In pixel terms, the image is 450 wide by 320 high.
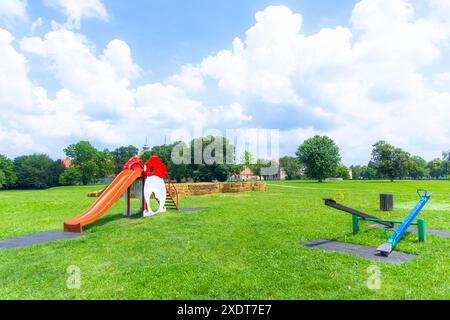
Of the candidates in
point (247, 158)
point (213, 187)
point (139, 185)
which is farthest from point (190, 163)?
point (139, 185)

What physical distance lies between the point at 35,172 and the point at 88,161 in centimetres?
1320

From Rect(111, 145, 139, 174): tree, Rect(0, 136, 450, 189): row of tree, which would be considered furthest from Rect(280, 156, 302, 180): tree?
Rect(111, 145, 139, 174): tree

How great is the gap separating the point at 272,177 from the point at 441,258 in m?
110

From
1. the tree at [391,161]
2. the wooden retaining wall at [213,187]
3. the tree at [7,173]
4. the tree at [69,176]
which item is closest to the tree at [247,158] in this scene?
the wooden retaining wall at [213,187]

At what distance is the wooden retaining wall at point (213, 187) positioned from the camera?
25156mm

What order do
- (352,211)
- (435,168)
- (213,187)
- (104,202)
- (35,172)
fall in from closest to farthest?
(352,211) < (104,202) < (213,187) < (35,172) < (435,168)

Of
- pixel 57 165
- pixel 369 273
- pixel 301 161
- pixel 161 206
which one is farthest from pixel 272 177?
pixel 369 273

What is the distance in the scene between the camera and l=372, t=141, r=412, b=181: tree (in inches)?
2554

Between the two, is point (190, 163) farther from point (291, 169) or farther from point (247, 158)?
point (291, 169)

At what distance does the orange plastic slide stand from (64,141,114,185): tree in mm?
60210

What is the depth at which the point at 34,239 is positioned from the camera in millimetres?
8227
